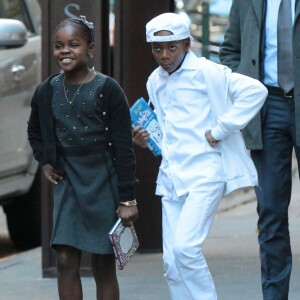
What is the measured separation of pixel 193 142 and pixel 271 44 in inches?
28.7

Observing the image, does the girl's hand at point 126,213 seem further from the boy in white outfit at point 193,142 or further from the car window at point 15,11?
the car window at point 15,11

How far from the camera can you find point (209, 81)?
19.1 feet

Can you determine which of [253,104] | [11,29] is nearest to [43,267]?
[11,29]

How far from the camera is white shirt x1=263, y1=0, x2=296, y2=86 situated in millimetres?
6160

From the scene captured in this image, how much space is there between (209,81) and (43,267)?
245 centimetres

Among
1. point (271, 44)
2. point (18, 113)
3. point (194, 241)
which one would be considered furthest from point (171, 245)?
point (18, 113)

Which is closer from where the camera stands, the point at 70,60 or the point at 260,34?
the point at 70,60

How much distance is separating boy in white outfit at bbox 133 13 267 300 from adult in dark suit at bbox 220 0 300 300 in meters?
0.31

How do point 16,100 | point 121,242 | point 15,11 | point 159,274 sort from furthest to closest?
point 15,11, point 16,100, point 159,274, point 121,242

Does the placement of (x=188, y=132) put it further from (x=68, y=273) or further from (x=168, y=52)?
(x=68, y=273)

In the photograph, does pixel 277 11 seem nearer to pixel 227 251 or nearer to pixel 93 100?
pixel 93 100

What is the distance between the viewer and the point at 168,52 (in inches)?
228

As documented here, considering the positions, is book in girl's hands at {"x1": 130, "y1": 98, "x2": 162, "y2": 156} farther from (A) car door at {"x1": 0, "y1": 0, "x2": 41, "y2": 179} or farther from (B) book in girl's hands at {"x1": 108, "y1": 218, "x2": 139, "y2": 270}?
(A) car door at {"x1": 0, "y1": 0, "x2": 41, "y2": 179}

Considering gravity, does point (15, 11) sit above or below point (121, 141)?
below
